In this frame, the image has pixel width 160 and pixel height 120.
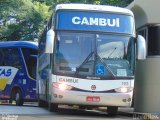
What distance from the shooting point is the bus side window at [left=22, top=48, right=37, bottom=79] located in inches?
996

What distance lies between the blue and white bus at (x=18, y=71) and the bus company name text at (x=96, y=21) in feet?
28.8

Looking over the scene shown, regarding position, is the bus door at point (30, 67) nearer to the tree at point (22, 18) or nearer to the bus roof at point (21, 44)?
the bus roof at point (21, 44)

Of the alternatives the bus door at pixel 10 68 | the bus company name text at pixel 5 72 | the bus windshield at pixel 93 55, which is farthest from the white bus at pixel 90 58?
the bus company name text at pixel 5 72

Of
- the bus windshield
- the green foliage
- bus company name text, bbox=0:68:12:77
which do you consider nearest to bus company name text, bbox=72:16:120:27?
the bus windshield

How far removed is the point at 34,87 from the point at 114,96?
9.54 metres

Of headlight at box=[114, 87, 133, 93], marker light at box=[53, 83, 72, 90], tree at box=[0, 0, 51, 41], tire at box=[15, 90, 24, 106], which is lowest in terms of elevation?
tire at box=[15, 90, 24, 106]

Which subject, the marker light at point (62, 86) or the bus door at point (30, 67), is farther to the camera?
the bus door at point (30, 67)

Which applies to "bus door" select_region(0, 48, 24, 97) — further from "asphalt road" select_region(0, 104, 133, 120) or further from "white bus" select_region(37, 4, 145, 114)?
"white bus" select_region(37, 4, 145, 114)

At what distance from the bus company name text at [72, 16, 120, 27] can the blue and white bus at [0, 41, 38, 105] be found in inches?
346

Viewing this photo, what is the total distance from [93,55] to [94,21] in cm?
124

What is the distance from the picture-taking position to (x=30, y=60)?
83.8 feet

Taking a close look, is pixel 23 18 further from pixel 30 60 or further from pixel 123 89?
pixel 123 89

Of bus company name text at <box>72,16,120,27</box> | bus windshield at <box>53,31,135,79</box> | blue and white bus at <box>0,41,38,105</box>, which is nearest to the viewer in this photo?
bus windshield at <box>53,31,135,79</box>

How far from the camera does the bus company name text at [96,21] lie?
16875mm
